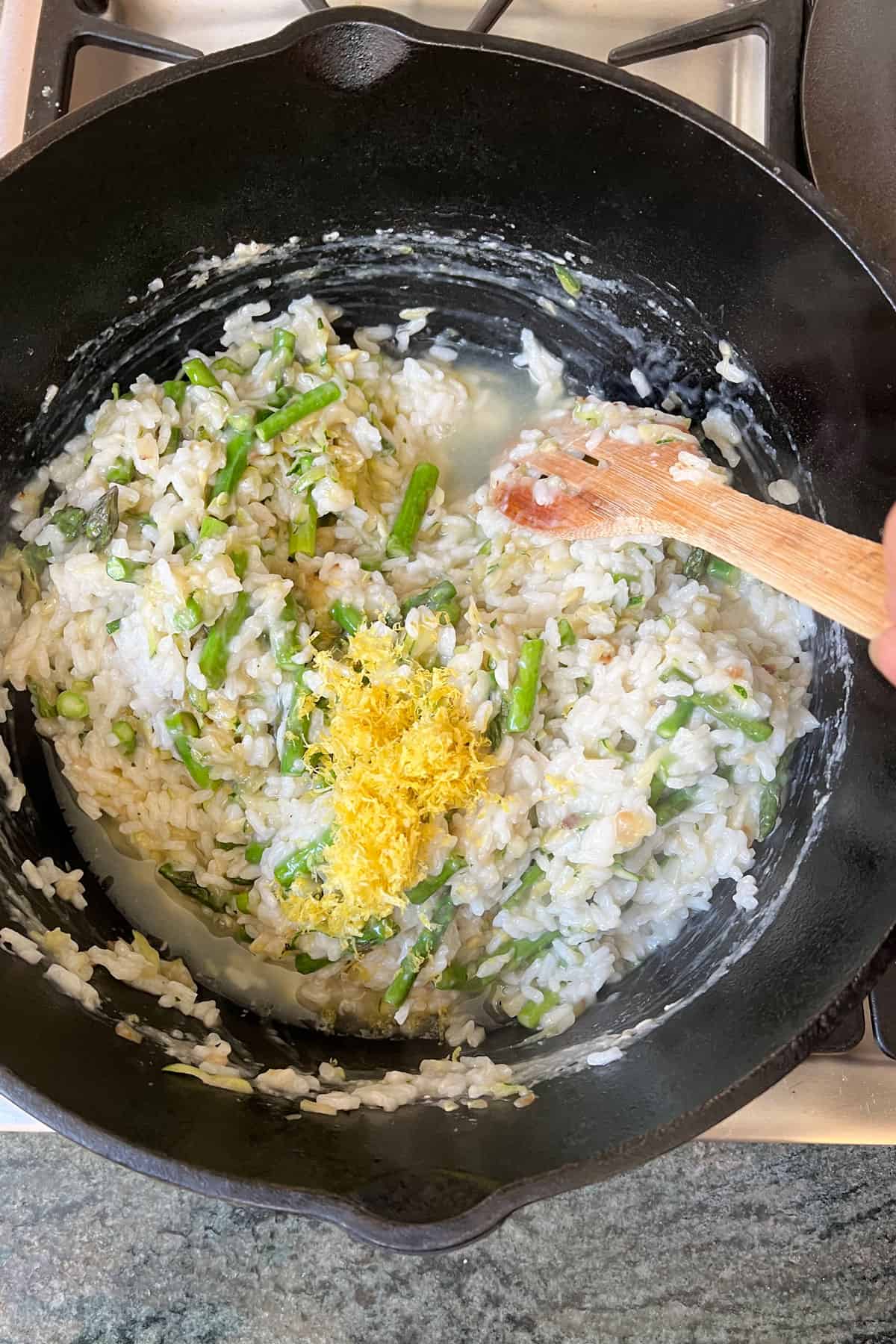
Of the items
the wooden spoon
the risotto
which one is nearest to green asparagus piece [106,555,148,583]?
the risotto

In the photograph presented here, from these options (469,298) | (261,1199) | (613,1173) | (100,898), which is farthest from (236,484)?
(613,1173)

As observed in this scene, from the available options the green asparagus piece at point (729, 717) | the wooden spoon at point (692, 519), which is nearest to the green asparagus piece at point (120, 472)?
the wooden spoon at point (692, 519)

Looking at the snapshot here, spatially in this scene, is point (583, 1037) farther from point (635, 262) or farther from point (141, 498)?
point (635, 262)

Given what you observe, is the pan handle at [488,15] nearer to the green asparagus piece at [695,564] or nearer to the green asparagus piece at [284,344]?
the green asparagus piece at [284,344]

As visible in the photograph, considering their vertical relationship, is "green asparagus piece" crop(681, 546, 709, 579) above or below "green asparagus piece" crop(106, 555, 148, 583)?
above

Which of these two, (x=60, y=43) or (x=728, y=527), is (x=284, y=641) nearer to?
(x=728, y=527)

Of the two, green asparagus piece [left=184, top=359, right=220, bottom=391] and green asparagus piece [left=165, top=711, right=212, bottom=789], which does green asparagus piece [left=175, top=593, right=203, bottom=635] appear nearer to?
green asparagus piece [left=165, top=711, right=212, bottom=789]
